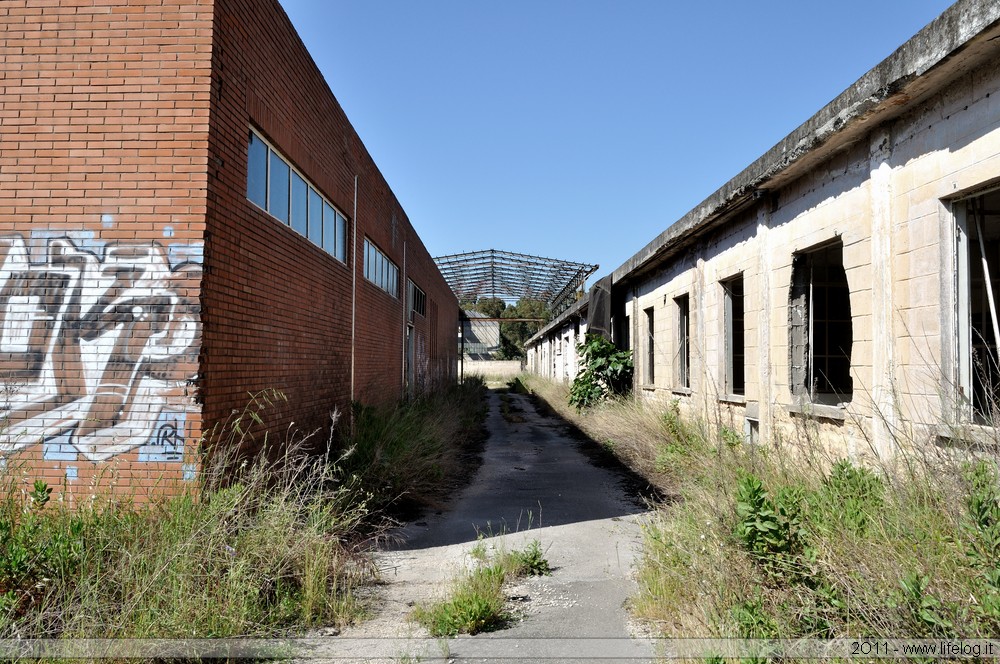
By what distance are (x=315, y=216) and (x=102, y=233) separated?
3.31 m

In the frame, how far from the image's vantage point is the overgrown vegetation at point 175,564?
3.79 meters

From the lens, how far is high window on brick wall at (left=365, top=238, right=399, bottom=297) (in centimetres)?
1183

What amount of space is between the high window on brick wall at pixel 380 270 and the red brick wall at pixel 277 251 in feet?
2.05

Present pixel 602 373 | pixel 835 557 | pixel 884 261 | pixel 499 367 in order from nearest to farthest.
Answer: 1. pixel 835 557
2. pixel 884 261
3. pixel 602 373
4. pixel 499 367

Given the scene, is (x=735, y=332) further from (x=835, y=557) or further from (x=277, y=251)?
(x=835, y=557)

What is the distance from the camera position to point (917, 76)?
4.72 m

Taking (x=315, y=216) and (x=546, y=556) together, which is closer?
(x=546, y=556)

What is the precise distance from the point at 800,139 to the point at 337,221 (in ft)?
20.0

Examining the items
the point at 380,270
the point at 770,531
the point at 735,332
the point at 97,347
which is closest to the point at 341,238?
the point at 380,270

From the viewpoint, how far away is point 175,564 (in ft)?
13.3

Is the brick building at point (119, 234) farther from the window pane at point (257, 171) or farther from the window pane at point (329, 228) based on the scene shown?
the window pane at point (329, 228)

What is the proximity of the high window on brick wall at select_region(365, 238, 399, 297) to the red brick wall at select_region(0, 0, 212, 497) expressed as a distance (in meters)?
6.14

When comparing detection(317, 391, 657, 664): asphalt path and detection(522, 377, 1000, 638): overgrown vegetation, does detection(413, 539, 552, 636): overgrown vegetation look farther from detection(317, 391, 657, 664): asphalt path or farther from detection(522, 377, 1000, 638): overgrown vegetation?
detection(522, 377, 1000, 638): overgrown vegetation

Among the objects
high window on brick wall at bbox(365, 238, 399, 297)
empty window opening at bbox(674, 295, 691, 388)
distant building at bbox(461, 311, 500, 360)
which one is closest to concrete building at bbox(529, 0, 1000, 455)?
empty window opening at bbox(674, 295, 691, 388)
